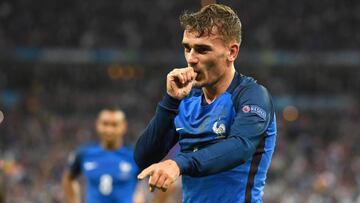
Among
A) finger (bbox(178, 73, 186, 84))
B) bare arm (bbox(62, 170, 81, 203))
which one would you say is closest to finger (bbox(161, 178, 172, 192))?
finger (bbox(178, 73, 186, 84))

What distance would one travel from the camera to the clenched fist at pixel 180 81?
3.32 metres

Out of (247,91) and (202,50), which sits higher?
(202,50)

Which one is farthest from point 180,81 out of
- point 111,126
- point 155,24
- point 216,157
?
point 155,24

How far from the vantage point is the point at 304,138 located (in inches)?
874

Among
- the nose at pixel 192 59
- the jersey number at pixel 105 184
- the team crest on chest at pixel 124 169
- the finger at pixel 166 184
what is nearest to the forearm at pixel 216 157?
the finger at pixel 166 184

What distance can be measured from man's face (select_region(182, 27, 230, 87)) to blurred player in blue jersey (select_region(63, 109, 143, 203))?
4.73m

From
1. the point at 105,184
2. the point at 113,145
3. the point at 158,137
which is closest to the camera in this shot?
the point at 158,137

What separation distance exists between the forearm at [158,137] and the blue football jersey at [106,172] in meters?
4.27

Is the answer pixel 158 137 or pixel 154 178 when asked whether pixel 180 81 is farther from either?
pixel 154 178

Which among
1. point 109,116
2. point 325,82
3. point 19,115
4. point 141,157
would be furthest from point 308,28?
point 141,157

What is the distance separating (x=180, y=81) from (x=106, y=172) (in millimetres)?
4957

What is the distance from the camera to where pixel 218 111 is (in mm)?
3473

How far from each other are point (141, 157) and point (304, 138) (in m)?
18.8

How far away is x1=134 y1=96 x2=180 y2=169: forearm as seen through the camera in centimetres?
359
